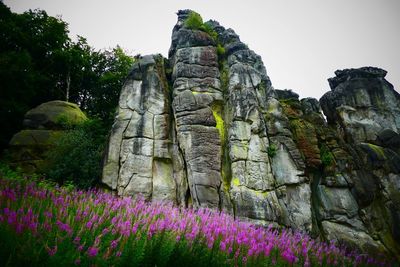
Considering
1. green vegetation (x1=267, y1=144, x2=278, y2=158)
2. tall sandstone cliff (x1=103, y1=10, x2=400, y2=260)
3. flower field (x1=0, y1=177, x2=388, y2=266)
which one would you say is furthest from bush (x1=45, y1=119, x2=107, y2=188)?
green vegetation (x1=267, y1=144, x2=278, y2=158)

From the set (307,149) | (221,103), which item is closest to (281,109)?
(307,149)

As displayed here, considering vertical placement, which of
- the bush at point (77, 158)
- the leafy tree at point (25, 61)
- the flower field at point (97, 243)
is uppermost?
the leafy tree at point (25, 61)

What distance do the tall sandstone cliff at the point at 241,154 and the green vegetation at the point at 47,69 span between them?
5516 mm

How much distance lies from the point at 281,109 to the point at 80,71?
20.2 m

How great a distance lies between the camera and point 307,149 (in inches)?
515

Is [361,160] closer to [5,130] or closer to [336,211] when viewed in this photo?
[336,211]

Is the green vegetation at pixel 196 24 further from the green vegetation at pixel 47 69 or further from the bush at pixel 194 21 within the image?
the green vegetation at pixel 47 69

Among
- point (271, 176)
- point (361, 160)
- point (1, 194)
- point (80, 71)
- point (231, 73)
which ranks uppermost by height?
point (80, 71)

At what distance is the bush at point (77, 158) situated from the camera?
37.6 feet

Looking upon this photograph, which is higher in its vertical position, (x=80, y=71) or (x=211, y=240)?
(x=80, y=71)

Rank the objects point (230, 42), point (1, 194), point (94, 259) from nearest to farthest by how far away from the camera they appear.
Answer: point (94, 259) → point (1, 194) → point (230, 42)

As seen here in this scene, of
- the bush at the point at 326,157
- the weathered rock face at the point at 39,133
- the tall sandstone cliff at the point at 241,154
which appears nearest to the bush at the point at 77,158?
the weathered rock face at the point at 39,133

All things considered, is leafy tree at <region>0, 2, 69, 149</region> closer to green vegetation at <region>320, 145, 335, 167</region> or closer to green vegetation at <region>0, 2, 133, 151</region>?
green vegetation at <region>0, 2, 133, 151</region>

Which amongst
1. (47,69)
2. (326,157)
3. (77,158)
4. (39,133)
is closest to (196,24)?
(77,158)
